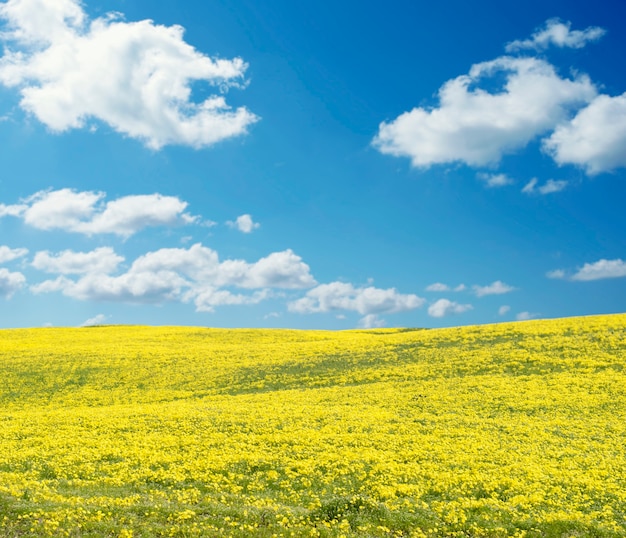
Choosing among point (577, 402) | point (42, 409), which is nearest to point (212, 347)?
point (42, 409)

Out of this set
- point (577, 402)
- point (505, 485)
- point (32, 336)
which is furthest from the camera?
point (32, 336)

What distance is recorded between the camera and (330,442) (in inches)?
1291

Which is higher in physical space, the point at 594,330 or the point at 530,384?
the point at 594,330

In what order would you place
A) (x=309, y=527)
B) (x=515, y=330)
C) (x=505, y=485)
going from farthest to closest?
(x=515, y=330) → (x=505, y=485) → (x=309, y=527)

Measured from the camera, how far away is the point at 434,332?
7781 centimetres

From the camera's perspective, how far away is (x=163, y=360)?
68.9 meters

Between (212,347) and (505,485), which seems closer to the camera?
(505,485)

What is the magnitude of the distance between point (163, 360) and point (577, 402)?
161ft

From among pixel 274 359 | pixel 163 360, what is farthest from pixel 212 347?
pixel 274 359

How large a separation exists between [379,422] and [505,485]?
41.1 feet

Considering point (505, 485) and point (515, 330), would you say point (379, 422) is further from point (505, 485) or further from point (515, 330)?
point (515, 330)

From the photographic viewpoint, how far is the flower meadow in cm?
2183

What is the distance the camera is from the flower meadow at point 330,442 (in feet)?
71.6

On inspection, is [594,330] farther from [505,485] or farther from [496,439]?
[505,485]
